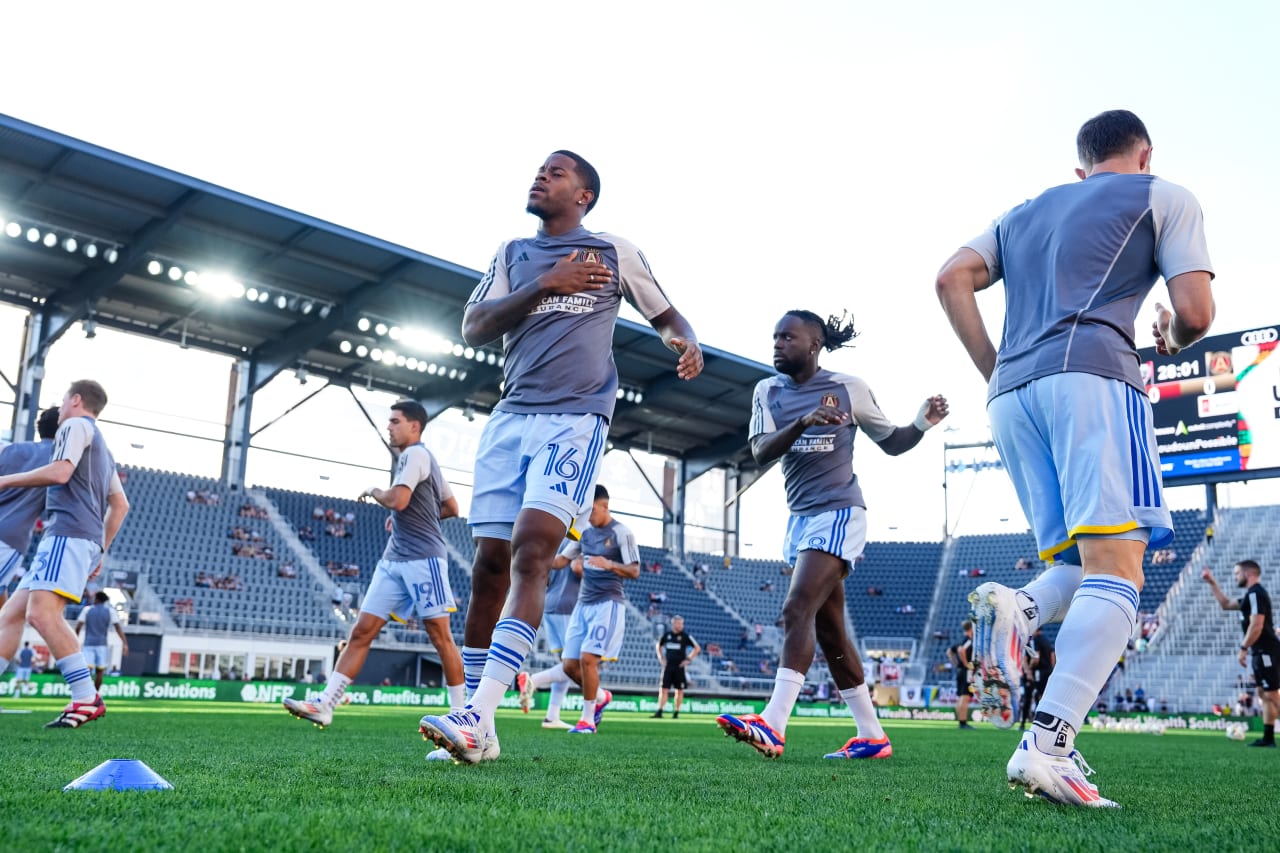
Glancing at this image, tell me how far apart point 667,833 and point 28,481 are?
5.12 meters

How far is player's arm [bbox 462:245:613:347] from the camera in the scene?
3953mm

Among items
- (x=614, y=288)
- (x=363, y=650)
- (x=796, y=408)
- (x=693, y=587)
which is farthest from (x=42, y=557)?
(x=693, y=587)

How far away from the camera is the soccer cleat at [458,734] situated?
3447 mm

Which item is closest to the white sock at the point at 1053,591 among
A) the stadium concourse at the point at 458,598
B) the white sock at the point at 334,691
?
the white sock at the point at 334,691

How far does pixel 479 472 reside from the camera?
4230 millimetres

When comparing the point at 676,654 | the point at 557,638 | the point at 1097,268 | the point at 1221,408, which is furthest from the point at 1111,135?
the point at 1221,408

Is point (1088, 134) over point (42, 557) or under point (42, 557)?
over

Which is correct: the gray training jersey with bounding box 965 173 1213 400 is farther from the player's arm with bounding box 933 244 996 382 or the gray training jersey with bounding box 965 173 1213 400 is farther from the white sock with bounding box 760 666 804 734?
the white sock with bounding box 760 666 804 734

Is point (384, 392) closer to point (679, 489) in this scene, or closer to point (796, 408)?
point (679, 489)

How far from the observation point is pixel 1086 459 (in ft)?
9.89

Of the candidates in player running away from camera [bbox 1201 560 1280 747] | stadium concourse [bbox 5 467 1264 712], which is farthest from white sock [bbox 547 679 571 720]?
stadium concourse [bbox 5 467 1264 712]

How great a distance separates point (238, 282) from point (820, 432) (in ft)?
76.9

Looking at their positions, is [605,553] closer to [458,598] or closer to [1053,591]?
[1053,591]

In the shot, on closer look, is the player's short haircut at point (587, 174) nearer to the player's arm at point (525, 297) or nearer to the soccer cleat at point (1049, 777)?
the player's arm at point (525, 297)
